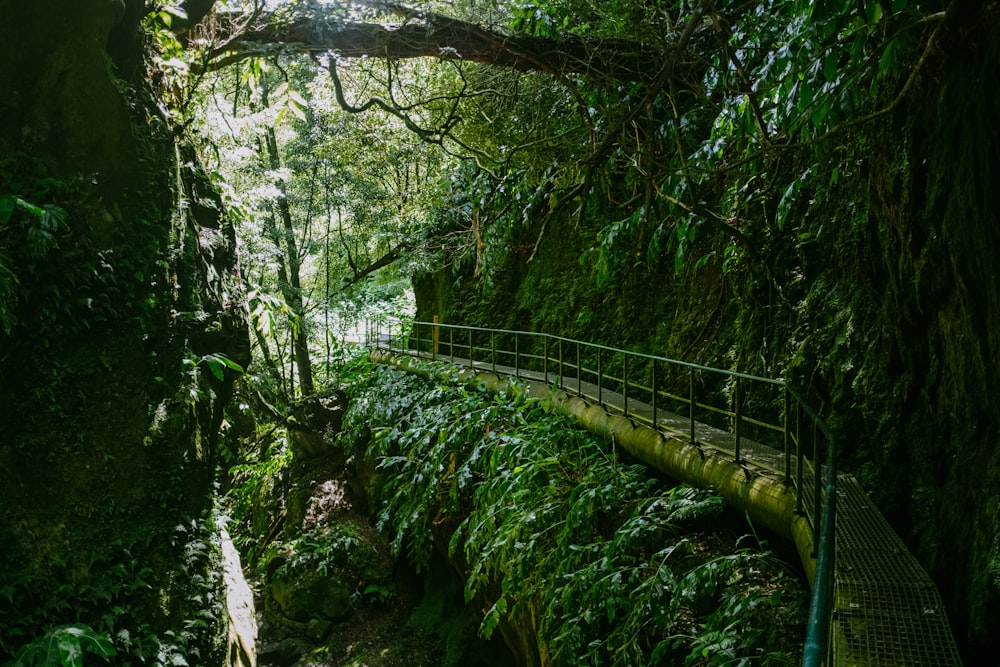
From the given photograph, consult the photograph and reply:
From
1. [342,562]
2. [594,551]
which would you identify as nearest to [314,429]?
[342,562]

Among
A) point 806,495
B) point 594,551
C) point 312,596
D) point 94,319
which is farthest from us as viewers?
point 312,596

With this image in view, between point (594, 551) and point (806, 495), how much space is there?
4.90 feet

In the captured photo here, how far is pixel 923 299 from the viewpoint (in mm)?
3965

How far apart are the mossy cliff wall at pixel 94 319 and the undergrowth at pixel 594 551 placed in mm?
2758

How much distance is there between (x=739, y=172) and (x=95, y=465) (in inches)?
263

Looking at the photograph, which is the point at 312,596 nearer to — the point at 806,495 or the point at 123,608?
the point at 123,608

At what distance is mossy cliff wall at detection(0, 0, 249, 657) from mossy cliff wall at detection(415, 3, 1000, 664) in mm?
4011

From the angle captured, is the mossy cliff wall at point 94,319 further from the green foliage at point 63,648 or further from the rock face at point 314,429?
the rock face at point 314,429

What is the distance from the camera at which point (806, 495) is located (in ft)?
13.4

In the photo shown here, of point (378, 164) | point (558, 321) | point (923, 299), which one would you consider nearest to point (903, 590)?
point (923, 299)

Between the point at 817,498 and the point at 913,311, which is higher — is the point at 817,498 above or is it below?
below

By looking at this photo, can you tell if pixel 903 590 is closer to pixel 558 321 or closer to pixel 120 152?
pixel 120 152

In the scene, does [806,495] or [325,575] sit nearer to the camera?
[806,495]

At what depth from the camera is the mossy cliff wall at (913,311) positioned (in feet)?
10.6
